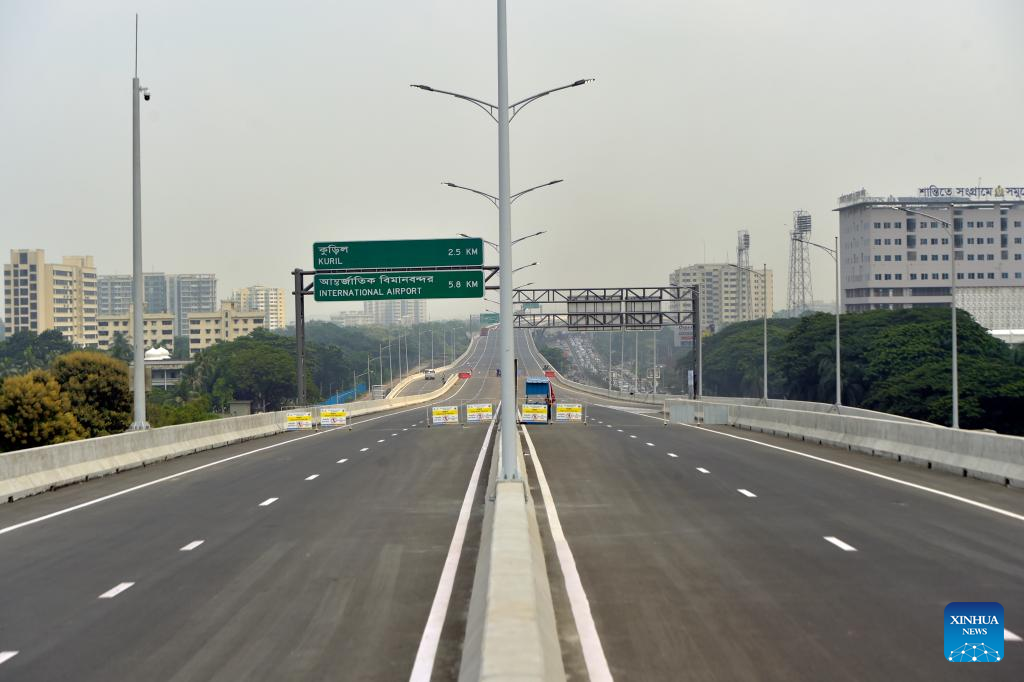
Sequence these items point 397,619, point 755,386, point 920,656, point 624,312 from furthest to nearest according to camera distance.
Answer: point 755,386 → point 624,312 → point 397,619 → point 920,656

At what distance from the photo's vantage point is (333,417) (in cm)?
6341

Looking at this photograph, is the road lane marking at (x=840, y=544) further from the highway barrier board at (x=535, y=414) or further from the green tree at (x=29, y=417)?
the green tree at (x=29, y=417)

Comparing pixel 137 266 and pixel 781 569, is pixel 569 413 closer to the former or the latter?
pixel 137 266

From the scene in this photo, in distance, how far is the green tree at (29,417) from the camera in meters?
48.5

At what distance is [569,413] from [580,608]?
150ft

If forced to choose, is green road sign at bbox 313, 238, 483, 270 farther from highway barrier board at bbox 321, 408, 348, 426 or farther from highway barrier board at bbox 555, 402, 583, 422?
highway barrier board at bbox 321, 408, 348, 426

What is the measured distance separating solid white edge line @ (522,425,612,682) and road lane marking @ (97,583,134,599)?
5166 millimetres

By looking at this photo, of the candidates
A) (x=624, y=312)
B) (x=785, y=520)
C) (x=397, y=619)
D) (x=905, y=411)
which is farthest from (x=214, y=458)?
(x=905, y=411)

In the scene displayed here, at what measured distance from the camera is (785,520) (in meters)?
18.5

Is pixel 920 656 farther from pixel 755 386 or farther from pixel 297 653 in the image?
pixel 755 386

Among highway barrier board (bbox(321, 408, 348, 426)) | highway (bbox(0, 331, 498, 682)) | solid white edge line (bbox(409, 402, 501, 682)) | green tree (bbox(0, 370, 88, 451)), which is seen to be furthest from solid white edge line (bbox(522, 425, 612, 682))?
highway barrier board (bbox(321, 408, 348, 426))

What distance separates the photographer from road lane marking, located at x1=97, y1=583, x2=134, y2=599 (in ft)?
41.5

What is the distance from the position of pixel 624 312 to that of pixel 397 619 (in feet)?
243
